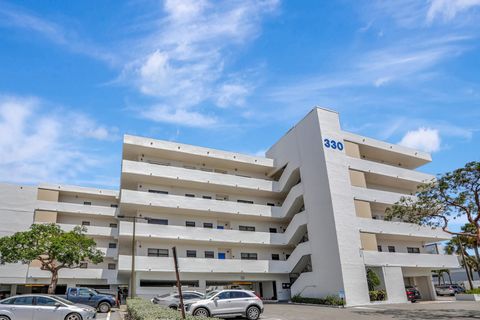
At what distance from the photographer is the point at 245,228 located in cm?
3722

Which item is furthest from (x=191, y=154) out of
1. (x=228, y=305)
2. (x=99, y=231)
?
(x=228, y=305)

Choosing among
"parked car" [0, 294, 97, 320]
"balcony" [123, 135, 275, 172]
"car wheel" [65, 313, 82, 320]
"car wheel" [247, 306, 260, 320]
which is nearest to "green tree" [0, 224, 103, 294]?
"balcony" [123, 135, 275, 172]

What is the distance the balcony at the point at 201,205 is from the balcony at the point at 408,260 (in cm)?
821

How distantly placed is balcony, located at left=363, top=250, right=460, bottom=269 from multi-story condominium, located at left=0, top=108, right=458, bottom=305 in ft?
0.30

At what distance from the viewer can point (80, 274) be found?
3644 centimetres

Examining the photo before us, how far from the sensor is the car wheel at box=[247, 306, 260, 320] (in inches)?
728

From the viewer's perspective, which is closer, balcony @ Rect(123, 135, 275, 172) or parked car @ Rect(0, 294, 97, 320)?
parked car @ Rect(0, 294, 97, 320)

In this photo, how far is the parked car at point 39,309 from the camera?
15445mm

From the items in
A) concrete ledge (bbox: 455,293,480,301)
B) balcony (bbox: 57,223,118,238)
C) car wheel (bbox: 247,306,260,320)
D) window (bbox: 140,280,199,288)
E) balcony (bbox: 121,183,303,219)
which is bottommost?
concrete ledge (bbox: 455,293,480,301)

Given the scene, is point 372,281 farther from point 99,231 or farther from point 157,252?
point 99,231

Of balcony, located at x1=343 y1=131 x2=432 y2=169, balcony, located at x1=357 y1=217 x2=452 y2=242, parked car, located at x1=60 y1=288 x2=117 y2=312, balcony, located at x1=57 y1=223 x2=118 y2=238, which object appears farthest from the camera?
balcony, located at x1=57 y1=223 x2=118 y2=238

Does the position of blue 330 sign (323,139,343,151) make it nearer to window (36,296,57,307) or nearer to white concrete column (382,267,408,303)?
white concrete column (382,267,408,303)

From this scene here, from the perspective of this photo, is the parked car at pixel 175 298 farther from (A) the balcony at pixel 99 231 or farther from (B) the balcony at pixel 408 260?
(A) the balcony at pixel 99 231

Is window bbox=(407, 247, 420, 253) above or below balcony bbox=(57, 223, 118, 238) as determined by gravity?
below
